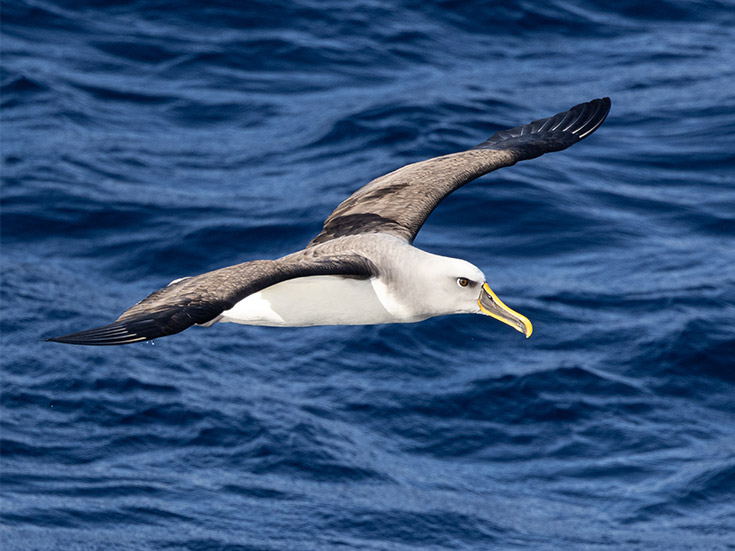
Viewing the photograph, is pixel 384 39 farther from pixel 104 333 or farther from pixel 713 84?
pixel 104 333

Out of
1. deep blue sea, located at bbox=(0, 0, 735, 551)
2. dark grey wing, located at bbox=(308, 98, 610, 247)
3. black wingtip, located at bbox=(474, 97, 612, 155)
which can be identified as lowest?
deep blue sea, located at bbox=(0, 0, 735, 551)

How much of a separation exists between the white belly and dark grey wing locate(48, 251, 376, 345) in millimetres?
535

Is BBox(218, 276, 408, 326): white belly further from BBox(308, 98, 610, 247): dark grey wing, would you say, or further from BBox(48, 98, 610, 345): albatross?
BBox(308, 98, 610, 247): dark grey wing

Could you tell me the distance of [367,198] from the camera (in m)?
12.6

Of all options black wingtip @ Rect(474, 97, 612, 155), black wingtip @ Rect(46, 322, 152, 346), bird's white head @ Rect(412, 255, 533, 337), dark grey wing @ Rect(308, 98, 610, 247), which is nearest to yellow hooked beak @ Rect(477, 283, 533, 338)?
bird's white head @ Rect(412, 255, 533, 337)

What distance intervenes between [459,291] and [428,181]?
7.13ft

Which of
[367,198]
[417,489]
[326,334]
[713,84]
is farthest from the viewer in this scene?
[713,84]

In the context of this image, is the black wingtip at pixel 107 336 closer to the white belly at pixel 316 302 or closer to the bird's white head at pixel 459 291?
the white belly at pixel 316 302

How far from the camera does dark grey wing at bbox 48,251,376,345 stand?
28.4ft

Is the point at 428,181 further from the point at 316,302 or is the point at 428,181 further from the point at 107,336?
the point at 107,336

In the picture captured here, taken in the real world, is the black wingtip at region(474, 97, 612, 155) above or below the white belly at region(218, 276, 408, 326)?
above

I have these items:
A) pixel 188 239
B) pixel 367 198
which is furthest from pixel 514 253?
pixel 367 198

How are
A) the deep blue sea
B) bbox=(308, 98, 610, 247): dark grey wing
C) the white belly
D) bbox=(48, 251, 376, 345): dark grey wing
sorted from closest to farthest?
bbox=(48, 251, 376, 345): dark grey wing, the white belly, bbox=(308, 98, 610, 247): dark grey wing, the deep blue sea

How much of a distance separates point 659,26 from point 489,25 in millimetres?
3455
